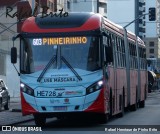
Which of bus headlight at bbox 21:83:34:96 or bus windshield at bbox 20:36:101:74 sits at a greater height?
bus windshield at bbox 20:36:101:74

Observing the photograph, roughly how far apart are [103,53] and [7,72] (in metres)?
40.6

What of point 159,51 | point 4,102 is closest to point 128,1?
point 159,51

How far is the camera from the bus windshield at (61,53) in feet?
65.6

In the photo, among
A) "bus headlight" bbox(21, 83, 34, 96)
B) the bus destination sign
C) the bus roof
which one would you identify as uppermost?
the bus roof

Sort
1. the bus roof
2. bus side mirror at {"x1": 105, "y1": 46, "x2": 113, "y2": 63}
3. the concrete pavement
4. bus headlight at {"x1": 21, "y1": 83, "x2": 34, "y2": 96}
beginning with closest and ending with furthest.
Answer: bus headlight at {"x1": 21, "y1": 83, "x2": 34, "y2": 96}
the bus roof
bus side mirror at {"x1": 105, "y1": 46, "x2": 113, "y2": 63}
the concrete pavement

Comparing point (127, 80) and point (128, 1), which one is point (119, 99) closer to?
point (127, 80)

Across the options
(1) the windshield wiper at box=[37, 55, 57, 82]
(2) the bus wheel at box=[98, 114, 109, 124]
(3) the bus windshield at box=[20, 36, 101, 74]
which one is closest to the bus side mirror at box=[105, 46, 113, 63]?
(3) the bus windshield at box=[20, 36, 101, 74]

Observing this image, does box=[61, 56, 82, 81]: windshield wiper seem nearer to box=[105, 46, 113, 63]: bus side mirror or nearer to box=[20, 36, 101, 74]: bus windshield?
box=[20, 36, 101, 74]: bus windshield

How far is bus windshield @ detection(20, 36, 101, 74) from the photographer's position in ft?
65.6

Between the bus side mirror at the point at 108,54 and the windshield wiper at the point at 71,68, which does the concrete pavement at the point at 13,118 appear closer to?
the windshield wiper at the point at 71,68

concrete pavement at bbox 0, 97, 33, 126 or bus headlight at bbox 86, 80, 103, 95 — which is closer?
bus headlight at bbox 86, 80, 103, 95

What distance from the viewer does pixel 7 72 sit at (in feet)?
198

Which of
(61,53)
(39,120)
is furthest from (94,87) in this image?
(39,120)

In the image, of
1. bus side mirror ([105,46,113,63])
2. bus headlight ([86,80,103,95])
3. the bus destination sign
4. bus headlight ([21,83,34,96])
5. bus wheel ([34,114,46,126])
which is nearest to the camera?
bus headlight ([86,80,103,95])
